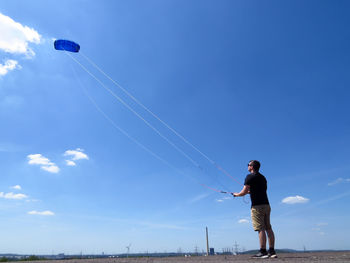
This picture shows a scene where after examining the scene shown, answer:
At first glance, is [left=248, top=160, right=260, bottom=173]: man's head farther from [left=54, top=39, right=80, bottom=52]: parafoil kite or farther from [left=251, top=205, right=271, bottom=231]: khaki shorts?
[left=54, top=39, right=80, bottom=52]: parafoil kite

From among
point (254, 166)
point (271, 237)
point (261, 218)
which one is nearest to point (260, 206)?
point (261, 218)

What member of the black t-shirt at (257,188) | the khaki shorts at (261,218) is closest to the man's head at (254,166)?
the black t-shirt at (257,188)

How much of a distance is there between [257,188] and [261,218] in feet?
2.33

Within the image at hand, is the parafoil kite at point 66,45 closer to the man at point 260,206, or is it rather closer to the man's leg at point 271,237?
the man at point 260,206

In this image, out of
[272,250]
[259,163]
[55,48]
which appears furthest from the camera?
[55,48]

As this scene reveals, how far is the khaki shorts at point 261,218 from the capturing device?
632cm

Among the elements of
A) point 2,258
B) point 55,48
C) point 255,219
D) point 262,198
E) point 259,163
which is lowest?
point 2,258

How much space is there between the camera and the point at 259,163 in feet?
22.4

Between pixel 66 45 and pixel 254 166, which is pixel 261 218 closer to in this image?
pixel 254 166

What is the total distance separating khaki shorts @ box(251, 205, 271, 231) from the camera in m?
6.32

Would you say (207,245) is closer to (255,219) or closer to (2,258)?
(255,219)

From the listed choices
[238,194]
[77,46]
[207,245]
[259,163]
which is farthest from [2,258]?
[77,46]

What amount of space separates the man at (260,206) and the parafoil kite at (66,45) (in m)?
14.7

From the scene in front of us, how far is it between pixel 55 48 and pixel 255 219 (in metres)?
15.7
